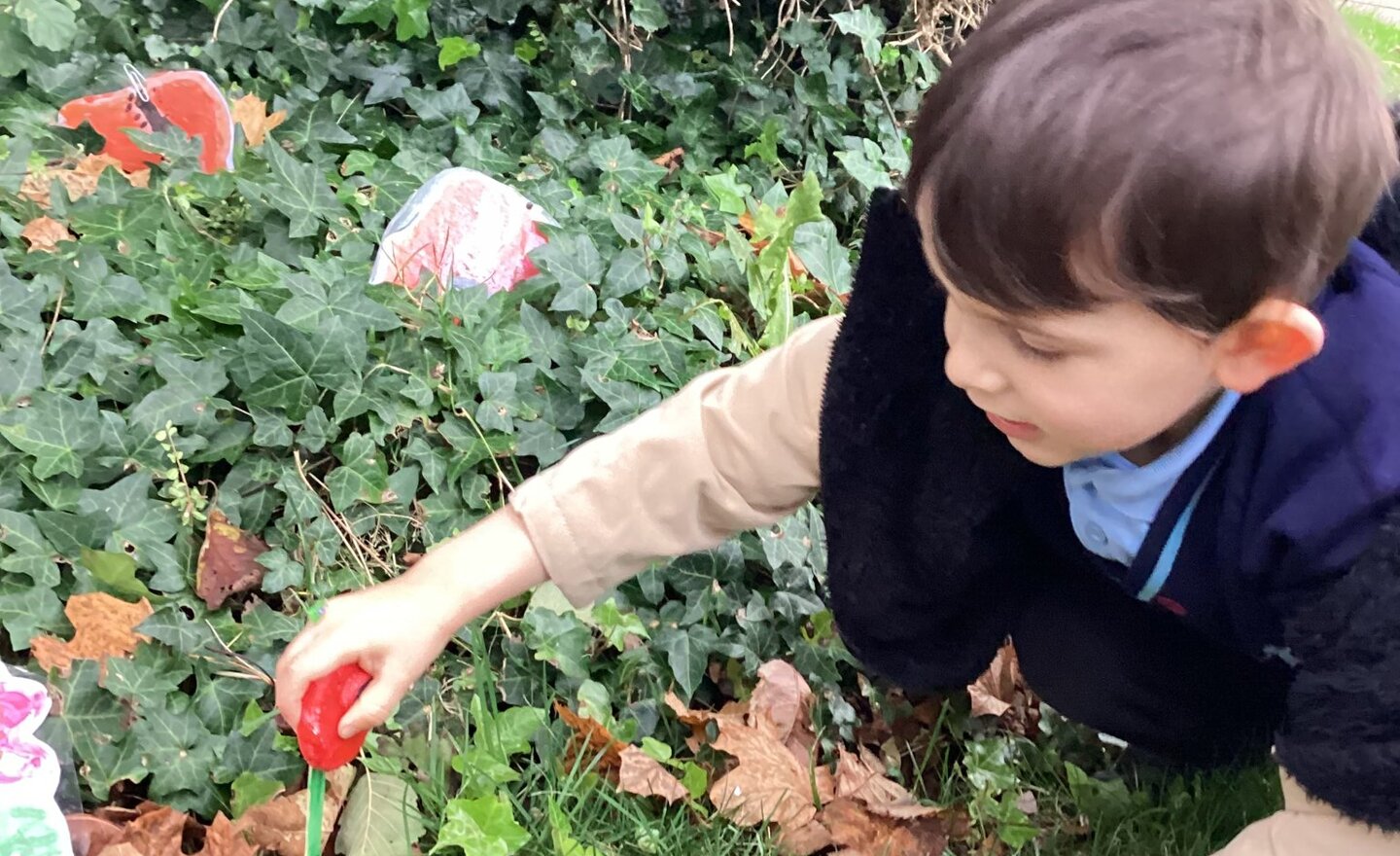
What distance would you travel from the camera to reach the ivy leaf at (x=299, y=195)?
5.56 ft

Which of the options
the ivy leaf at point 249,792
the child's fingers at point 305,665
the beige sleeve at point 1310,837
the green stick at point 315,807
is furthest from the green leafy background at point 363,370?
the beige sleeve at point 1310,837

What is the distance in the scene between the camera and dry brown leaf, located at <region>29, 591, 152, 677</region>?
1224 millimetres

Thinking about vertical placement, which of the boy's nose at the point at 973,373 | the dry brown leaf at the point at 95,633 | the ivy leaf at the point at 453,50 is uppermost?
the boy's nose at the point at 973,373

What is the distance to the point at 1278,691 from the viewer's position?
1230 mm

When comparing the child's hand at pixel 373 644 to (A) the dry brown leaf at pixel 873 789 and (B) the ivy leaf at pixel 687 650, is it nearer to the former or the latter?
(B) the ivy leaf at pixel 687 650

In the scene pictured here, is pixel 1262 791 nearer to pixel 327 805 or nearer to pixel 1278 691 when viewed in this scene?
pixel 1278 691

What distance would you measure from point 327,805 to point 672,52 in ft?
5.56

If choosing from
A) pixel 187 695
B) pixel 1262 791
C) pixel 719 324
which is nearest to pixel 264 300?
pixel 187 695

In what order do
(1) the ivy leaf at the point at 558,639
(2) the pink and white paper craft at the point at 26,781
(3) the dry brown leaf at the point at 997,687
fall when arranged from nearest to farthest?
(2) the pink and white paper craft at the point at 26,781 < (1) the ivy leaf at the point at 558,639 < (3) the dry brown leaf at the point at 997,687

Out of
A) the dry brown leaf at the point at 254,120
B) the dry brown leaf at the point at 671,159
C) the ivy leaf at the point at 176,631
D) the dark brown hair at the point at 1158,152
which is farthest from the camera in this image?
the dry brown leaf at the point at 671,159

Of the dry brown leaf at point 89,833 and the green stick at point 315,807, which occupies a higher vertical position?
the green stick at point 315,807

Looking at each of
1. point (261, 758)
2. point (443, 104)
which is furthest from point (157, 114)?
point (261, 758)

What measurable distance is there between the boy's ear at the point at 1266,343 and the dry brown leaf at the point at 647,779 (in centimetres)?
80

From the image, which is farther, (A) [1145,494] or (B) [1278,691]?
(B) [1278,691]
